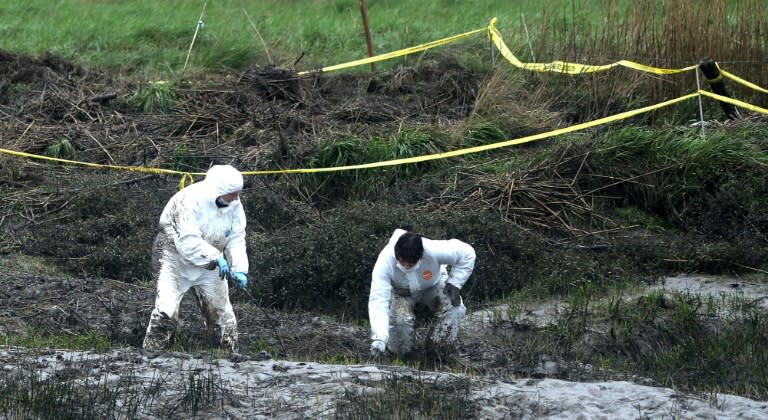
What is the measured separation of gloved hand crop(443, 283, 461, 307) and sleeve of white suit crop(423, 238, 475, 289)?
31mm

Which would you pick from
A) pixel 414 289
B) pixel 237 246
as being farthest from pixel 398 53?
pixel 414 289

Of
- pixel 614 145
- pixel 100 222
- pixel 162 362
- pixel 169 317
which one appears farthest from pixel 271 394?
pixel 614 145

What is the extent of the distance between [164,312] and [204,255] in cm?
60

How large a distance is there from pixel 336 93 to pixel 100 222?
17.2 ft

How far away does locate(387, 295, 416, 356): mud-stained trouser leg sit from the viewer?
9.27 metres

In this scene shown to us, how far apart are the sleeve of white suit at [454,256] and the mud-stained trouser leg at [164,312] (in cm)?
193

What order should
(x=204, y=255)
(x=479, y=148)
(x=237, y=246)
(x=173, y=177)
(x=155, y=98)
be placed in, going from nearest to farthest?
(x=204, y=255) < (x=237, y=246) < (x=479, y=148) < (x=173, y=177) < (x=155, y=98)

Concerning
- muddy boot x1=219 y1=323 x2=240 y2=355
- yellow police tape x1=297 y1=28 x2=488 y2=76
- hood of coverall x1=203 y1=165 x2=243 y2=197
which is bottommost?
muddy boot x1=219 y1=323 x2=240 y2=355

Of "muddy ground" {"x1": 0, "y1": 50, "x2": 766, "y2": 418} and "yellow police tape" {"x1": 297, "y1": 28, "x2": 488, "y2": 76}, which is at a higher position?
"yellow police tape" {"x1": 297, "y1": 28, "x2": 488, "y2": 76}

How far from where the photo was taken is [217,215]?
9164 mm

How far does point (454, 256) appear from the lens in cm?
906

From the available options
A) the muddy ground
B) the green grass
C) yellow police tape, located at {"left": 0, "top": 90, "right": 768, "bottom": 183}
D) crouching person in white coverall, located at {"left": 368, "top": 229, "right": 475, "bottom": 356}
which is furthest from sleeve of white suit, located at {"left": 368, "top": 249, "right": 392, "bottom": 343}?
the green grass

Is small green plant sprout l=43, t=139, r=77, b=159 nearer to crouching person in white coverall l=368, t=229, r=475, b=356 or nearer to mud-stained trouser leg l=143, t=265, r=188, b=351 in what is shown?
mud-stained trouser leg l=143, t=265, r=188, b=351

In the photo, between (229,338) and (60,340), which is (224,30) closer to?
(60,340)
